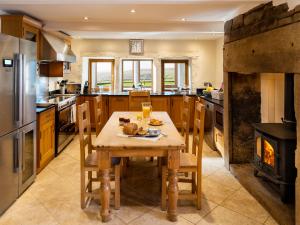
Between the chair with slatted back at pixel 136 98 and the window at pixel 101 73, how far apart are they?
10.3 ft

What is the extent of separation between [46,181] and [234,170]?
8.19 ft

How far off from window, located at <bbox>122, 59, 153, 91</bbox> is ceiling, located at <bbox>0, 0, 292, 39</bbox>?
7.76ft

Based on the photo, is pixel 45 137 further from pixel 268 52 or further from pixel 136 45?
pixel 136 45

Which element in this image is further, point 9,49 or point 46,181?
point 46,181

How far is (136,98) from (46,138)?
5.25ft

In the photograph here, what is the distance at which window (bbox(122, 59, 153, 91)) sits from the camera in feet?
24.8

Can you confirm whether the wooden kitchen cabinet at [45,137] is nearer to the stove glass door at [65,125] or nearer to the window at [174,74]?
the stove glass door at [65,125]

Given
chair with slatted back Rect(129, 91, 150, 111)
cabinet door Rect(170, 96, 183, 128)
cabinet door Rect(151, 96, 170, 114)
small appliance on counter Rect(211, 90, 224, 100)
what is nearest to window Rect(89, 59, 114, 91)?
cabinet door Rect(151, 96, 170, 114)

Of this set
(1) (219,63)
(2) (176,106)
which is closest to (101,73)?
(2) (176,106)

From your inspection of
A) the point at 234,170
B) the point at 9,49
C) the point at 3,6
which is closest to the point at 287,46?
the point at 234,170

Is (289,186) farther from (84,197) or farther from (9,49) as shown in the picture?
(9,49)

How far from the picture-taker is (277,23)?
2354mm

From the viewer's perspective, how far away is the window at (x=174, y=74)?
25.1 feet

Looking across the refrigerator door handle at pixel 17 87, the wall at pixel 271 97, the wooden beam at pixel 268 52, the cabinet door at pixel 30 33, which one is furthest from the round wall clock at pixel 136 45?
the refrigerator door handle at pixel 17 87
